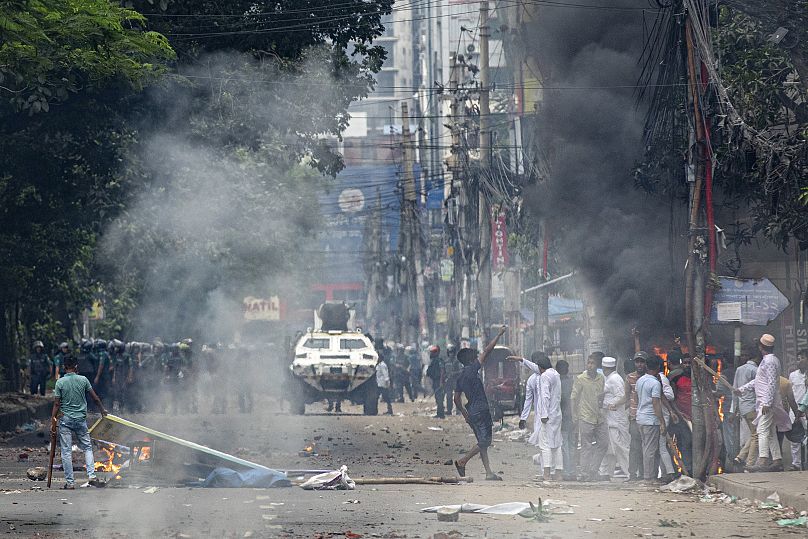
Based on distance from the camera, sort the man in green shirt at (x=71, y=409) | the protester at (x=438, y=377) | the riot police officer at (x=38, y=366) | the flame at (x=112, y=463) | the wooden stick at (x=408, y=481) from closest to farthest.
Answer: the flame at (x=112, y=463), the man in green shirt at (x=71, y=409), the wooden stick at (x=408, y=481), the protester at (x=438, y=377), the riot police officer at (x=38, y=366)

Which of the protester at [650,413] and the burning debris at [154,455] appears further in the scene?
the protester at [650,413]

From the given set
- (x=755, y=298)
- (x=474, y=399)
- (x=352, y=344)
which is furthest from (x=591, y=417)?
(x=352, y=344)

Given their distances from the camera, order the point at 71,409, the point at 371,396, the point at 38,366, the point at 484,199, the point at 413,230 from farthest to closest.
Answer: the point at 413,230, the point at 38,366, the point at 484,199, the point at 371,396, the point at 71,409

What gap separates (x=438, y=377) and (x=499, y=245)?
4.18 meters

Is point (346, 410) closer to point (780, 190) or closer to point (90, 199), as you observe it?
point (90, 199)

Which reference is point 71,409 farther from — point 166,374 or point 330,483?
point 166,374

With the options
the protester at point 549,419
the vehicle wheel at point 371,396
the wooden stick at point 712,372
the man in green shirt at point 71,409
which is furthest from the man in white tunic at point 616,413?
the vehicle wheel at point 371,396

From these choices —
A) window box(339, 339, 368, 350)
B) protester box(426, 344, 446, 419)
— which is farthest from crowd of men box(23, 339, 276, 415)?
protester box(426, 344, 446, 419)

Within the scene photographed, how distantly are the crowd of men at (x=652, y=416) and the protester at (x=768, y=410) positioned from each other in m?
0.01

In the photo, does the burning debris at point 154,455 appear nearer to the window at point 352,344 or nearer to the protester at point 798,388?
the protester at point 798,388

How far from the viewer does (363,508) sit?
12477 millimetres

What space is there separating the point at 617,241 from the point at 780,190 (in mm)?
6155

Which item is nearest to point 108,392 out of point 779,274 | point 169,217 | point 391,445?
point 169,217

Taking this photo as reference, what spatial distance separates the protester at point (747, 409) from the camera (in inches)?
641
